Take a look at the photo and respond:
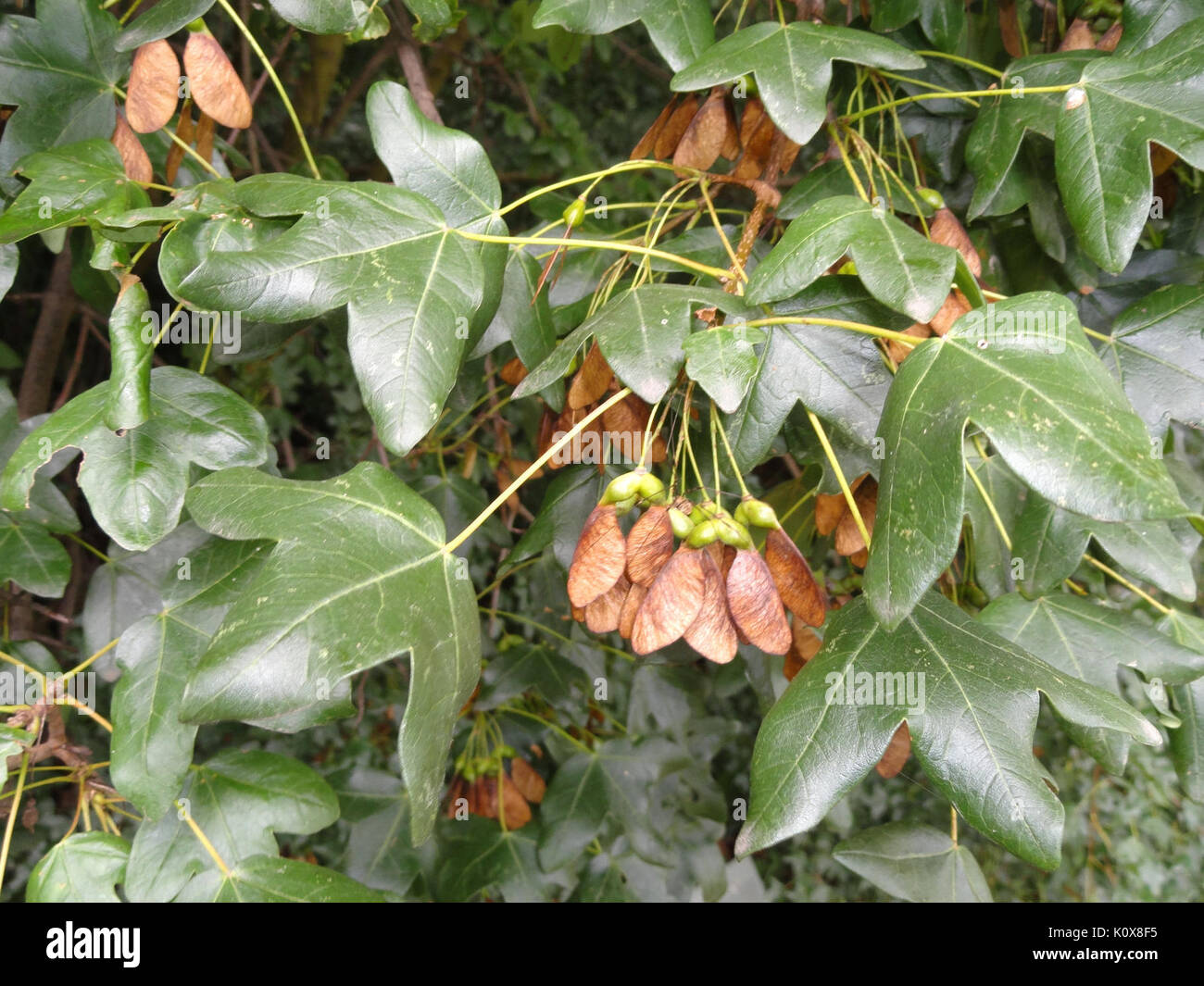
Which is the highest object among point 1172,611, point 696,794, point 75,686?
point 1172,611

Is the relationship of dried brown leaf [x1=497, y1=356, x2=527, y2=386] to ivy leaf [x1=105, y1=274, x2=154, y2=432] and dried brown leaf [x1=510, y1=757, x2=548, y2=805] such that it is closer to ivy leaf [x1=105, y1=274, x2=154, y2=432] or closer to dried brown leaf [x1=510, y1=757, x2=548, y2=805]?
ivy leaf [x1=105, y1=274, x2=154, y2=432]

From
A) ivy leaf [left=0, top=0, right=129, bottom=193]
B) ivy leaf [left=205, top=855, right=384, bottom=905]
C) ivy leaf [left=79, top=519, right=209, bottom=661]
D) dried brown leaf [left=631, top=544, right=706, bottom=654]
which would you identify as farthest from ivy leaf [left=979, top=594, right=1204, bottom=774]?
ivy leaf [left=0, top=0, right=129, bottom=193]

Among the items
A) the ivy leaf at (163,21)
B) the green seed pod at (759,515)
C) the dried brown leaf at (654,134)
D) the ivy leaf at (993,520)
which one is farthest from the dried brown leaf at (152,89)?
the ivy leaf at (993,520)

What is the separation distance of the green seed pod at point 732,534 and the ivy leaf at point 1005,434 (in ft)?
0.41

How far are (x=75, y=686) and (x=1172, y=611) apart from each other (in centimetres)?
147

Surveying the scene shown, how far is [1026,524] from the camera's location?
3.29 feet

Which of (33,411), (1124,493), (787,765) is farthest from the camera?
(33,411)

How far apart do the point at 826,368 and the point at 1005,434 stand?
9.4 inches

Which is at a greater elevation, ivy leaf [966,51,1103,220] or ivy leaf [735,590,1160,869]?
ivy leaf [966,51,1103,220]

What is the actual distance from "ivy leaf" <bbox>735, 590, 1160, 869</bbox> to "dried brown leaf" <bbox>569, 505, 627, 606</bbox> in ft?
0.61

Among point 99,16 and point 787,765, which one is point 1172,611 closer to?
point 787,765

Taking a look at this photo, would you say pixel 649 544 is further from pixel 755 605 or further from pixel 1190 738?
pixel 1190 738

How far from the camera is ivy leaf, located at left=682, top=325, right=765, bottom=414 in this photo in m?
0.72
